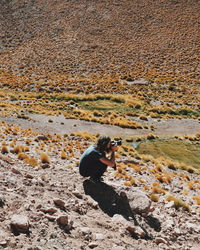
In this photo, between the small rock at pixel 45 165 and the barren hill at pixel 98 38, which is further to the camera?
the barren hill at pixel 98 38

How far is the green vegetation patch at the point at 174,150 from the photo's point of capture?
57.8 ft

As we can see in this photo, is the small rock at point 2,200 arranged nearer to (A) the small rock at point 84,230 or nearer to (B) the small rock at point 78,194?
(A) the small rock at point 84,230

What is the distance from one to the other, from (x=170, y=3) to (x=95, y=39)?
26242 mm

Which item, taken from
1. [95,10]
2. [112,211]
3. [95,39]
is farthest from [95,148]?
[95,10]

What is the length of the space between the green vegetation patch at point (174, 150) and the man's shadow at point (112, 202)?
11.2 metres

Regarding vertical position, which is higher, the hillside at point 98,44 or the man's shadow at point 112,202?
the hillside at point 98,44

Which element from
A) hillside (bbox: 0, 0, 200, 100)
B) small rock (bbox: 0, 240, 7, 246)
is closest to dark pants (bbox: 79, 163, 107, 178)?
small rock (bbox: 0, 240, 7, 246)

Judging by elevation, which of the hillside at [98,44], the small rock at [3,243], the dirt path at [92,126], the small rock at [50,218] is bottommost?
the dirt path at [92,126]

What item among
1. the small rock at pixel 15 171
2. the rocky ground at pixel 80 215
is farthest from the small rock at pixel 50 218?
the small rock at pixel 15 171

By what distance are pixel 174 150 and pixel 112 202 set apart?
13.9 meters

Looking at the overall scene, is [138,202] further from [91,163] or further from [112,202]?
[91,163]

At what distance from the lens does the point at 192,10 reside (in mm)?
64188

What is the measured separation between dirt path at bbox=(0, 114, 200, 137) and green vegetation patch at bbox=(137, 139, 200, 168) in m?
2.21

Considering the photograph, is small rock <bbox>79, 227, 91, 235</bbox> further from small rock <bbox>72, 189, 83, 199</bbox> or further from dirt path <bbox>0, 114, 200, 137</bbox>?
dirt path <bbox>0, 114, 200, 137</bbox>
